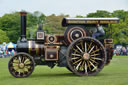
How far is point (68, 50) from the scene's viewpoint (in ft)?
40.3

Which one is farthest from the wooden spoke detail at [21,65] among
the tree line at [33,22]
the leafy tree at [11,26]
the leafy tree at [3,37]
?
the leafy tree at [11,26]

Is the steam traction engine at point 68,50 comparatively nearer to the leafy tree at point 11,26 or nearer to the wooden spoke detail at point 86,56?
the wooden spoke detail at point 86,56

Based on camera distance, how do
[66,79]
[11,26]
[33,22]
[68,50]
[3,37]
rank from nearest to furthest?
[66,79] < [68,50] < [3,37] < [11,26] < [33,22]

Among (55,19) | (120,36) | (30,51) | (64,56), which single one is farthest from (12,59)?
(120,36)

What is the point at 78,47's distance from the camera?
1245 centimetres

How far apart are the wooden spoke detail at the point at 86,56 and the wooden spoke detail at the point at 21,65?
155 centimetres

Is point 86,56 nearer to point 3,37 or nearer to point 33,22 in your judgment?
point 3,37

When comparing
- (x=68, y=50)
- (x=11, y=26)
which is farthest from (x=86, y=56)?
(x=11, y=26)

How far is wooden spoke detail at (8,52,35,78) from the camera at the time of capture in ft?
39.6

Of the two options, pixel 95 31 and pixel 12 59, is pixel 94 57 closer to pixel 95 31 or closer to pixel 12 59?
pixel 95 31

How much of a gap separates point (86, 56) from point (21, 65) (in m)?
2.66

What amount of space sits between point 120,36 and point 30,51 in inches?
2542

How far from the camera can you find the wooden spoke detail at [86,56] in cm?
1234

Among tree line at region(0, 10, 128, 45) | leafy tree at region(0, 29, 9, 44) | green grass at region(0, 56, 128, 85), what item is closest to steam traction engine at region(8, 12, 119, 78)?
green grass at region(0, 56, 128, 85)
